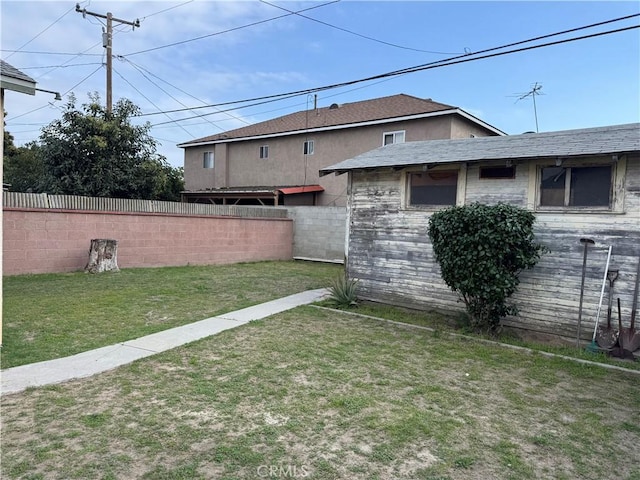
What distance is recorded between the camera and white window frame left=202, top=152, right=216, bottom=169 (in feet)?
81.9

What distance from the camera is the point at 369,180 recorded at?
29.7 feet

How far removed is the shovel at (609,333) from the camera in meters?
5.98

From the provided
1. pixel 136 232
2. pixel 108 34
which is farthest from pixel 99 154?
pixel 108 34

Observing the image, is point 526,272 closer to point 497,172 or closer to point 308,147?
point 497,172

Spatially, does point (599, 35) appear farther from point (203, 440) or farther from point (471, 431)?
point (203, 440)

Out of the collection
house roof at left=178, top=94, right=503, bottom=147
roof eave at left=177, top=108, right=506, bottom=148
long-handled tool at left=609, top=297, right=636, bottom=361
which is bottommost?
long-handled tool at left=609, top=297, right=636, bottom=361

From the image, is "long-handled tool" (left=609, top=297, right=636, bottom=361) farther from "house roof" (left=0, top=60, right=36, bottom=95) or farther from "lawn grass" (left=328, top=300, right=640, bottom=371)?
"house roof" (left=0, top=60, right=36, bottom=95)

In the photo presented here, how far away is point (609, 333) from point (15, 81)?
8908mm

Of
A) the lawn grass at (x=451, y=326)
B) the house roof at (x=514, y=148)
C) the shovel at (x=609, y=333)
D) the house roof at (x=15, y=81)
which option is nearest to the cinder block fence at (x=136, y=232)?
the house roof at (x=15, y=81)

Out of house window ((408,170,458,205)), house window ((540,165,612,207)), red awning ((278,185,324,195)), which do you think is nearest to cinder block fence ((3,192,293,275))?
red awning ((278,185,324,195))

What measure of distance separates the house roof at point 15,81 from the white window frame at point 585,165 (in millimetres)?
7625

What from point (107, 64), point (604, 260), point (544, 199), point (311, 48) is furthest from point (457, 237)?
point (107, 64)

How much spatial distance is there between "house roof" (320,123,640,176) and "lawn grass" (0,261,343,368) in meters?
3.81

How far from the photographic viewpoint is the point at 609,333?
19.8ft
